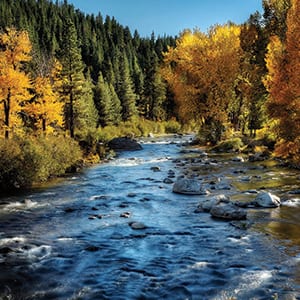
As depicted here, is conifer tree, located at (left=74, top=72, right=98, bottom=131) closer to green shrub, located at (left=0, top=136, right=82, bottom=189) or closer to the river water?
green shrub, located at (left=0, top=136, right=82, bottom=189)

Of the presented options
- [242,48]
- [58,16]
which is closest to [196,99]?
[242,48]

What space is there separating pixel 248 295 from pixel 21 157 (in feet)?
57.7

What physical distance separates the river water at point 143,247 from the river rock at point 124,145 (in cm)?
2566

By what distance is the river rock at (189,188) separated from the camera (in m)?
20.8

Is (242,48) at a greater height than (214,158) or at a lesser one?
greater

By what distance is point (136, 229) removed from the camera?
14.9 meters

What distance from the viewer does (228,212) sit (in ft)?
51.9

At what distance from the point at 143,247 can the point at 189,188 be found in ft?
28.0

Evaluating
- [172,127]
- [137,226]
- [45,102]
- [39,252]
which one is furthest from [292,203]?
[172,127]

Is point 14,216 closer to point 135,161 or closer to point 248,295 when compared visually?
point 248,295

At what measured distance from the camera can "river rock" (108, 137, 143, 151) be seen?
48.4m

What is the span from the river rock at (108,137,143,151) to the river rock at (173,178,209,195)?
26.6 m

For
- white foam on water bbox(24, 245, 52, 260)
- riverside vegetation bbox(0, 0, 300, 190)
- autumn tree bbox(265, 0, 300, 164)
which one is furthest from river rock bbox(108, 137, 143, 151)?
white foam on water bbox(24, 245, 52, 260)

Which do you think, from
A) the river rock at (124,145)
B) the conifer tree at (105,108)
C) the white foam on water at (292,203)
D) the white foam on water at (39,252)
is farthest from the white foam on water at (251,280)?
the conifer tree at (105,108)
